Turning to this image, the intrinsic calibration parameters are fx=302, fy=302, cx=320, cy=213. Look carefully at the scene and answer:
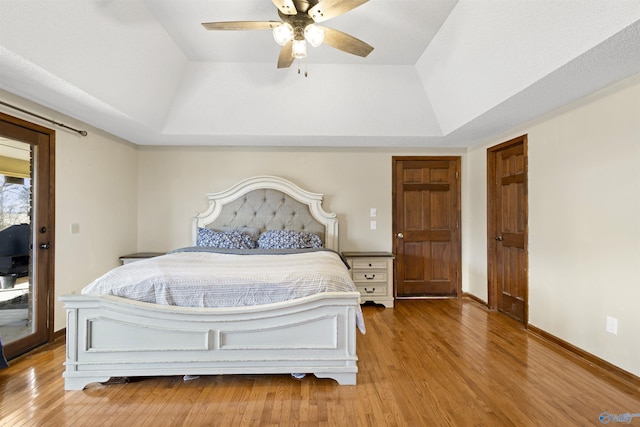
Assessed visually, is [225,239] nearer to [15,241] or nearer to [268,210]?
[268,210]

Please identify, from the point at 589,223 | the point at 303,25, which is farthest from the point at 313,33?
the point at 589,223

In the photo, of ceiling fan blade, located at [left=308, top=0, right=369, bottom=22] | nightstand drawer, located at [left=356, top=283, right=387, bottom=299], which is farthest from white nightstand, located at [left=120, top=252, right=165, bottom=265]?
ceiling fan blade, located at [left=308, top=0, right=369, bottom=22]

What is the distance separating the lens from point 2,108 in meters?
2.33

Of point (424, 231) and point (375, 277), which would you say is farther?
point (424, 231)

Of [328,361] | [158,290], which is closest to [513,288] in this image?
[328,361]

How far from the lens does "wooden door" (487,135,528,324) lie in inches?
128

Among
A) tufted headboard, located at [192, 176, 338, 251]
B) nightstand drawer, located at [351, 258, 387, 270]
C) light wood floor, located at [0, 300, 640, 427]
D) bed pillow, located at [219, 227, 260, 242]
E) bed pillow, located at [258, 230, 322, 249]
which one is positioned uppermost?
tufted headboard, located at [192, 176, 338, 251]

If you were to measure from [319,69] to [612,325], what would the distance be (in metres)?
3.29

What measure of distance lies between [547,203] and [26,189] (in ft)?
15.4

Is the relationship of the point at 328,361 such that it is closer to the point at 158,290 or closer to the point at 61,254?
the point at 158,290

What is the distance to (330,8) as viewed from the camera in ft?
5.69

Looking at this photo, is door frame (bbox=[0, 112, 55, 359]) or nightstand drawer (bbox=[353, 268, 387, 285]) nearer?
door frame (bbox=[0, 112, 55, 359])

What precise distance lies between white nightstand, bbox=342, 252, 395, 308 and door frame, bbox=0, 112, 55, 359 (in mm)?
2973

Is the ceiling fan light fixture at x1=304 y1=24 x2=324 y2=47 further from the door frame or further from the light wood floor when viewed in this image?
the door frame
